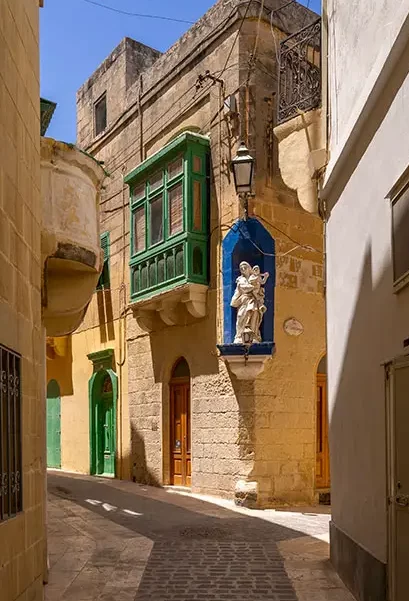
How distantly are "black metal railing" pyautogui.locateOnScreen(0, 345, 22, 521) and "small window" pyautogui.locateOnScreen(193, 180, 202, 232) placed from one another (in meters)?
8.06

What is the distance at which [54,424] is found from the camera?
19.4m

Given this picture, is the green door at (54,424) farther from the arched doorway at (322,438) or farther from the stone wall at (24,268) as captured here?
the stone wall at (24,268)

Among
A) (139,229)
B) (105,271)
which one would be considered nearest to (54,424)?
(105,271)

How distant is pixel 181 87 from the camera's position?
1401cm

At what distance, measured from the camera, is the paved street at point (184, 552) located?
6055 millimetres

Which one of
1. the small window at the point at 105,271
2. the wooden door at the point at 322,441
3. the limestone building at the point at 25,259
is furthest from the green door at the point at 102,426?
the limestone building at the point at 25,259

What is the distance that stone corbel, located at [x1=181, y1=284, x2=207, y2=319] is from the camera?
12.3 m

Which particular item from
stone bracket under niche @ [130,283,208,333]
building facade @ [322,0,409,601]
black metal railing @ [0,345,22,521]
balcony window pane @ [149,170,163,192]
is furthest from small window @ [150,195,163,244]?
black metal railing @ [0,345,22,521]

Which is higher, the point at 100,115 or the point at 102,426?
the point at 100,115

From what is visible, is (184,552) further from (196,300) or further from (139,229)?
(139,229)

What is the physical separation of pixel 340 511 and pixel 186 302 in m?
6.50

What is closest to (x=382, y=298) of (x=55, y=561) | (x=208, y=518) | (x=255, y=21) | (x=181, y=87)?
(x=55, y=561)

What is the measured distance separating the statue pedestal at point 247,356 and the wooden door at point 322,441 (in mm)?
1691

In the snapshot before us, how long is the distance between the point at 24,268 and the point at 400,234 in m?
2.81
